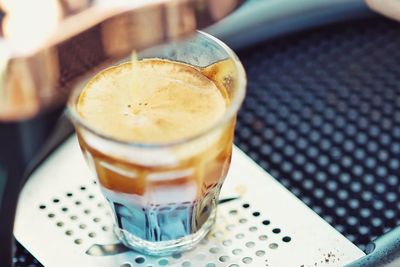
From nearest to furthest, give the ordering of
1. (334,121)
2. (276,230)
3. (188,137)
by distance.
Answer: (188,137), (276,230), (334,121)

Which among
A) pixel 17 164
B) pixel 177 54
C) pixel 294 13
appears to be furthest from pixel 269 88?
pixel 17 164

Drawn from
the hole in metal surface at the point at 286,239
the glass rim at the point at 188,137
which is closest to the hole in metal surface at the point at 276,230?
the hole in metal surface at the point at 286,239

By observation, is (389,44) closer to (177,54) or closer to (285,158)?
(285,158)

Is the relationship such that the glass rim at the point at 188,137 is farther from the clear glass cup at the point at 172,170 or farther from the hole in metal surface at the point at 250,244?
the hole in metal surface at the point at 250,244

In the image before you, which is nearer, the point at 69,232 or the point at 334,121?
the point at 69,232

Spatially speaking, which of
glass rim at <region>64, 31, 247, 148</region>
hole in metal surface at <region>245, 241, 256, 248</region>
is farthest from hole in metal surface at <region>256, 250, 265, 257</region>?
glass rim at <region>64, 31, 247, 148</region>

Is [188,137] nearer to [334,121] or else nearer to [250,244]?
[250,244]

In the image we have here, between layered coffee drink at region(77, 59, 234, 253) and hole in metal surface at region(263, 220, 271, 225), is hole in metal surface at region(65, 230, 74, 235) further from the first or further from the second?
hole in metal surface at region(263, 220, 271, 225)

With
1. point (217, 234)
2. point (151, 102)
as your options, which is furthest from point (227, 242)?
point (151, 102)
